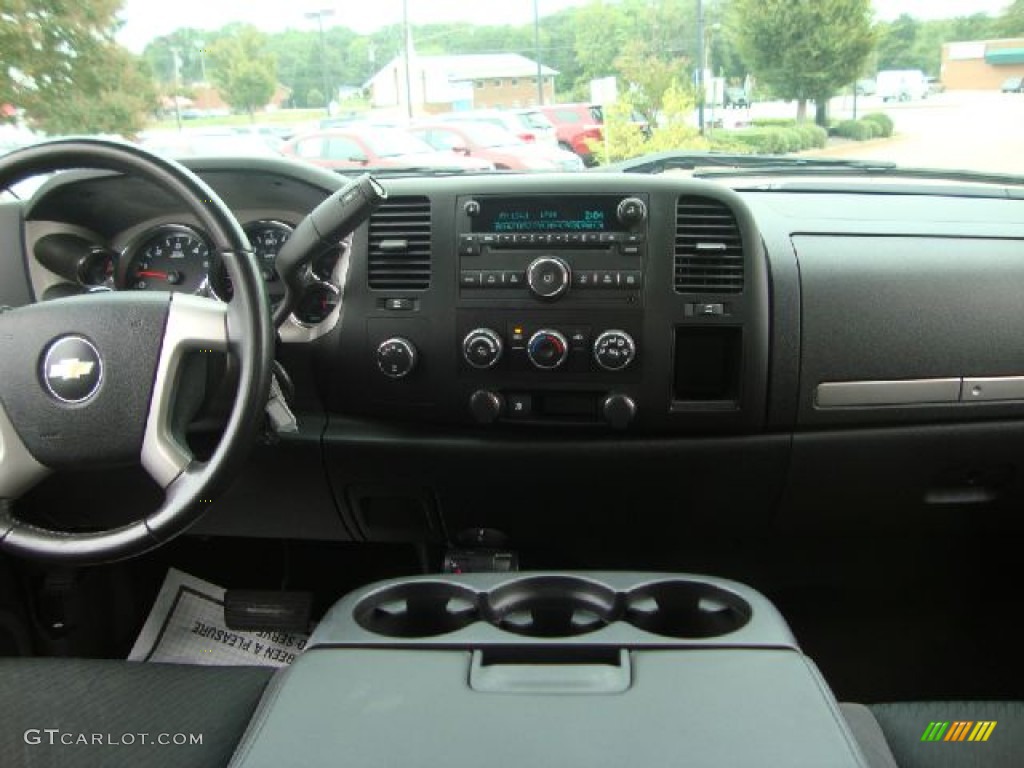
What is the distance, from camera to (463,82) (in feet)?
8.98

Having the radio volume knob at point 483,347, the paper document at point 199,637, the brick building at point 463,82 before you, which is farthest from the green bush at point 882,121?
the paper document at point 199,637

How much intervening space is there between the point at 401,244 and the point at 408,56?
2.75 ft

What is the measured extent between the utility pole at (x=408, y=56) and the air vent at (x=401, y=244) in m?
0.74

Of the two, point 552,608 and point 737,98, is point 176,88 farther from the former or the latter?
point 552,608

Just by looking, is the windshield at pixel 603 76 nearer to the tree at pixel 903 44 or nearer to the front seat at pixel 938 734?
the tree at pixel 903 44

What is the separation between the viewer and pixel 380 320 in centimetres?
219

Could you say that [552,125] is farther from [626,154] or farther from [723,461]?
[723,461]

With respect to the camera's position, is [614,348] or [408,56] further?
[408,56]

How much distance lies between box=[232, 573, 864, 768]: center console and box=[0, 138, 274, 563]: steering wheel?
1.17 ft

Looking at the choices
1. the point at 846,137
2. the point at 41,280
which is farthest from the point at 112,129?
the point at 846,137

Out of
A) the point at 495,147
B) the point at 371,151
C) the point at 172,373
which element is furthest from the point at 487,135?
the point at 172,373

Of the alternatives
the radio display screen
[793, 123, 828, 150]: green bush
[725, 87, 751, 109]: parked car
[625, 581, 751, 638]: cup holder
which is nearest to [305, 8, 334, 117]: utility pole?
the radio display screen

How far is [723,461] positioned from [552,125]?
1.20 metres

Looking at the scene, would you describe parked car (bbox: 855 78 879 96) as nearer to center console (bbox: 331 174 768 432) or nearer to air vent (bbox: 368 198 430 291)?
center console (bbox: 331 174 768 432)
